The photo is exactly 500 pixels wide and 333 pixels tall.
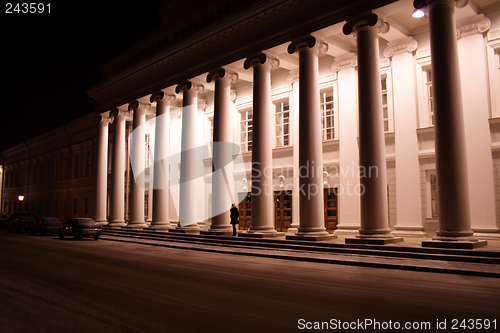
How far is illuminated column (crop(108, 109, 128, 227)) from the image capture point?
25906 mm

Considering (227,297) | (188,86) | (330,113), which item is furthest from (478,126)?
(188,86)

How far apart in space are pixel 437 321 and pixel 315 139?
1058 centimetres

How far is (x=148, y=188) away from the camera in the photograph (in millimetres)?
29438

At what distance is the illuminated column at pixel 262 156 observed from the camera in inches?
658

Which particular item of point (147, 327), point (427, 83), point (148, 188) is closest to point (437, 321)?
point (147, 327)

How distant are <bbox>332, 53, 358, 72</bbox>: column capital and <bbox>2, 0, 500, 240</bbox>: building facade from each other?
49 mm

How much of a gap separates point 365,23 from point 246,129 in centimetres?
1140

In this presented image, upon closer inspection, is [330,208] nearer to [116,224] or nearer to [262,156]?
[262,156]

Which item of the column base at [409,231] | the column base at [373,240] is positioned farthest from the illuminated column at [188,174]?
the column base at [409,231]

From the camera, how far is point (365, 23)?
1379 cm

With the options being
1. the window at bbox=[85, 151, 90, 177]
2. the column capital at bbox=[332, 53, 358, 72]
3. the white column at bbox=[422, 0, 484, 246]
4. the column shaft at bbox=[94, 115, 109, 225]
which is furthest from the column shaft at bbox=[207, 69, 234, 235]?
the window at bbox=[85, 151, 90, 177]

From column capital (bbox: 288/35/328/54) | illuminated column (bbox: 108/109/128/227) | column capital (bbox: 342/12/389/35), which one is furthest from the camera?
illuminated column (bbox: 108/109/128/227)

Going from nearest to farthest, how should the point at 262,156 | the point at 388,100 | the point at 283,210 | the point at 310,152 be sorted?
A: the point at 310,152 → the point at 262,156 → the point at 388,100 → the point at 283,210
